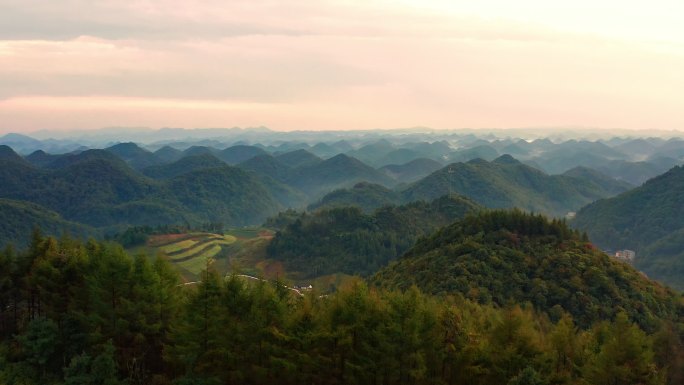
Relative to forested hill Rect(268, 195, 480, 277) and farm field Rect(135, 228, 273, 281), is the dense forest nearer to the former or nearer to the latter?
farm field Rect(135, 228, 273, 281)

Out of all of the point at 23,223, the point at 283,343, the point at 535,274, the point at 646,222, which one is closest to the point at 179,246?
the point at 23,223

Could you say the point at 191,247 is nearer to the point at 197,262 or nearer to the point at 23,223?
the point at 197,262

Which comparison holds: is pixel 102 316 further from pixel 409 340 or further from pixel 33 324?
pixel 409 340

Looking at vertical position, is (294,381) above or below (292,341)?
below

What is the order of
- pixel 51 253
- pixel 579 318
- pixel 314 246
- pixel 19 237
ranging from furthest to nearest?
pixel 19 237, pixel 314 246, pixel 579 318, pixel 51 253

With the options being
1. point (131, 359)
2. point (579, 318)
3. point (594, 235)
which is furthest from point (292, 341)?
point (594, 235)

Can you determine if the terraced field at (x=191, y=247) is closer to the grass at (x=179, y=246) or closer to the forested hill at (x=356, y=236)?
the grass at (x=179, y=246)

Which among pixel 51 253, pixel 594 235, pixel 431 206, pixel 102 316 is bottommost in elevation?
pixel 594 235
